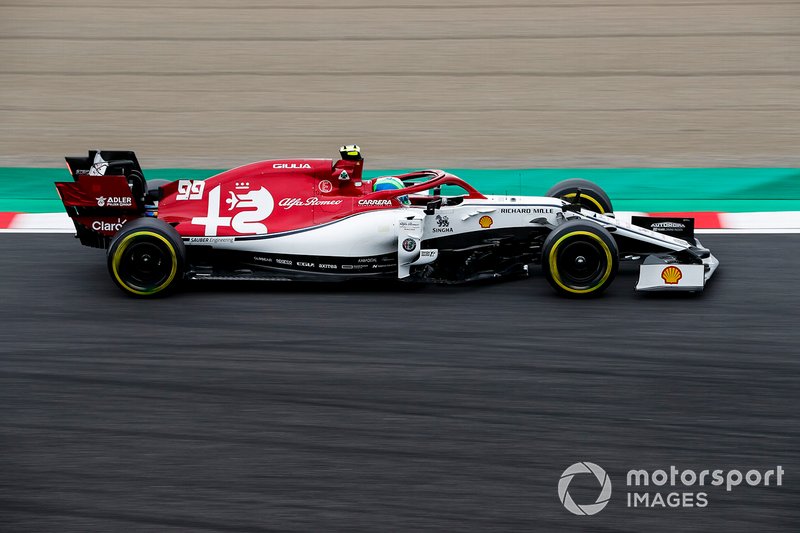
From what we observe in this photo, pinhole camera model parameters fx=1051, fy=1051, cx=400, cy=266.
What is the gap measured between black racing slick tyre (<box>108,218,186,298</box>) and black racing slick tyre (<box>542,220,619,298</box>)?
295 centimetres

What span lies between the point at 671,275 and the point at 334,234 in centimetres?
274

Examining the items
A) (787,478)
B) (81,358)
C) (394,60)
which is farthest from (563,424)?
(394,60)

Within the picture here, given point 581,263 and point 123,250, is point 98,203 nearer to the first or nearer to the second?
point 123,250

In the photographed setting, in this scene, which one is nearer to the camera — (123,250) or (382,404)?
(382,404)

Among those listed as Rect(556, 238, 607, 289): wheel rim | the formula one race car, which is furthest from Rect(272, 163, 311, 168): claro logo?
Rect(556, 238, 607, 289): wheel rim

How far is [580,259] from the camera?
8.36m

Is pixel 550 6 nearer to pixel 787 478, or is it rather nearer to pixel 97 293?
pixel 97 293

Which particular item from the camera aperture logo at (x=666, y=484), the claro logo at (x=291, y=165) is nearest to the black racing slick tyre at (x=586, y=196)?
the claro logo at (x=291, y=165)

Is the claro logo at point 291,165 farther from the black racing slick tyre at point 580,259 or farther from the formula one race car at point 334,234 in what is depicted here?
the black racing slick tyre at point 580,259

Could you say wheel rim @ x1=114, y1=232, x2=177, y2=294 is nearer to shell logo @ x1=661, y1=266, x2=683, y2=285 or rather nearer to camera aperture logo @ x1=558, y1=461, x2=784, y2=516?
shell logo @ x1=661, y1=266, x2=683, y2=285

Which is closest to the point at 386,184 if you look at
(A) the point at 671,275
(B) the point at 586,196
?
(B) the point at 586,196

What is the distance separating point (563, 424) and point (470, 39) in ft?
43.8

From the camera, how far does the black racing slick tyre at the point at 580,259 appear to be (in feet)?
27.1

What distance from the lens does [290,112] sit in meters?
16.8
